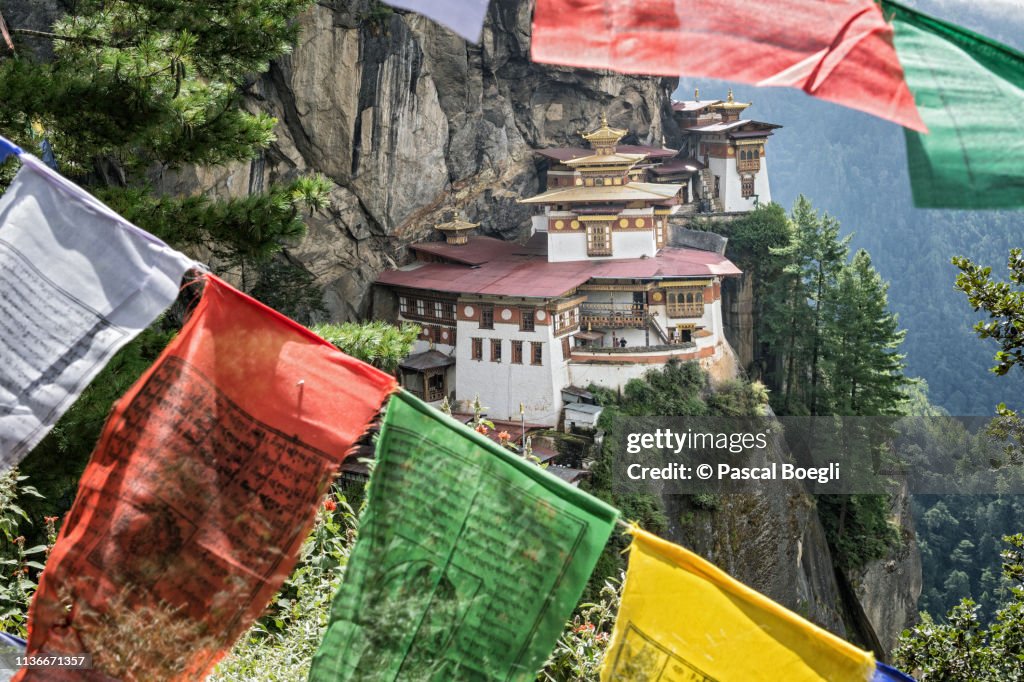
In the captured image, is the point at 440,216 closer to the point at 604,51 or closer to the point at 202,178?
the point at 202,178

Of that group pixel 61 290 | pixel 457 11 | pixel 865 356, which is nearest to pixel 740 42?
pixel 457 11

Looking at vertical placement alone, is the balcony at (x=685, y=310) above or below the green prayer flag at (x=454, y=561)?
below

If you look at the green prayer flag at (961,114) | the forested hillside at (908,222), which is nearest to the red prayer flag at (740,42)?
the green prayer flag at (961,114)

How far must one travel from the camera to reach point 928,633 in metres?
5.53

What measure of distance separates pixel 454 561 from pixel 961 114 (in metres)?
1.67

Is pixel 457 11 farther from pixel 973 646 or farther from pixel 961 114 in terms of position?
pixel 973 646

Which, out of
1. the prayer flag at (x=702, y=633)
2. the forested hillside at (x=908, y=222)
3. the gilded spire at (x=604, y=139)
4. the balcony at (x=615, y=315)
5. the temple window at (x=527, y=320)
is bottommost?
the forested hillside at (x=908, y=222)

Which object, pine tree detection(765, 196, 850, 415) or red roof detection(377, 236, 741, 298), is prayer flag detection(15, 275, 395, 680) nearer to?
red roof detection(377, 236, 741, 298)

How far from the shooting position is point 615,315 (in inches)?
926

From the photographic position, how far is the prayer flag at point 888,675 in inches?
101

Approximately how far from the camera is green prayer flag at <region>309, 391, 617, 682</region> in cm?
259

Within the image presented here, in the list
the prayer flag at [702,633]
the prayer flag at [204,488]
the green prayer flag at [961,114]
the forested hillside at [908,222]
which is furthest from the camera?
the forested hillside at [908,222]

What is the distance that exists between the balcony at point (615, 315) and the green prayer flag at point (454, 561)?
2078 centimetres

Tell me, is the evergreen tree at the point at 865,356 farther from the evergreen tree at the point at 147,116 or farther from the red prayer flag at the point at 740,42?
the red prayer flag at the point at 740,42
